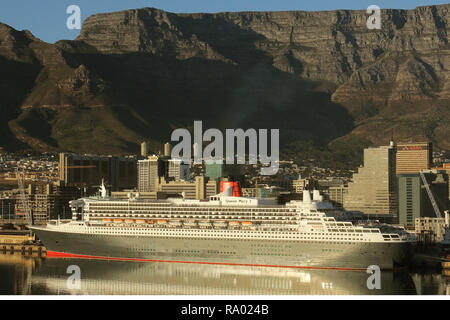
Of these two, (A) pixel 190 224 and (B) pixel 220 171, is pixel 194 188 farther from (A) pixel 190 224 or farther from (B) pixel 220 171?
(A) pixel 190 224

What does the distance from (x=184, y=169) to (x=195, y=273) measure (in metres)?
91.0

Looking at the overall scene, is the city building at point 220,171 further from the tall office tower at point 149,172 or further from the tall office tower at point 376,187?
the tall office tower at point 376,187

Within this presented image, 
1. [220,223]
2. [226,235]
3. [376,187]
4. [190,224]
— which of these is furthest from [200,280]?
[376,187]

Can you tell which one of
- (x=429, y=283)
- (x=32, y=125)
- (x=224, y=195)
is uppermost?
(x=32, y=125)

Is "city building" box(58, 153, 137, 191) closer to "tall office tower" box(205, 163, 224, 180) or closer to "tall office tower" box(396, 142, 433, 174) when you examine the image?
"tall office tower" box(205, 163, 224, 180)

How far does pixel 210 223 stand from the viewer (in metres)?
68.1

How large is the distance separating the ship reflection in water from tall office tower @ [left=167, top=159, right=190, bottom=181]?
82205 mm

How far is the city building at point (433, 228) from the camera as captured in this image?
8186 cm

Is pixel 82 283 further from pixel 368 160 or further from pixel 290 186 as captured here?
pixel 290 186

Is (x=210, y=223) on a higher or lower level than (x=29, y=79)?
lower

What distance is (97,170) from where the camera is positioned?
147000 millimetres

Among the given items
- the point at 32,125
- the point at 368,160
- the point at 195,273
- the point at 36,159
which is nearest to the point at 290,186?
the point at 368,160

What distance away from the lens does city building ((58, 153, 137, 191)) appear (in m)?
144

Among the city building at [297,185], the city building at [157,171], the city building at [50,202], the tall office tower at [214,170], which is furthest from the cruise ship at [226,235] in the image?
the city building at [157,171]
